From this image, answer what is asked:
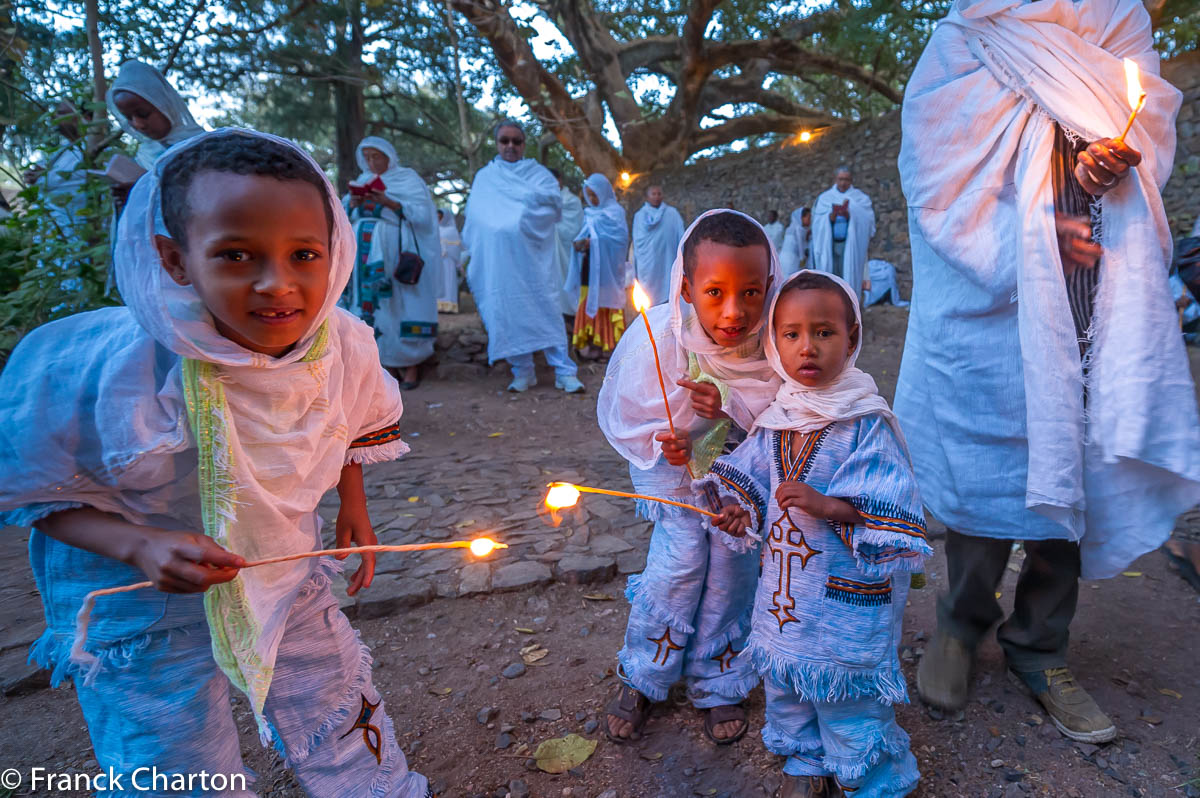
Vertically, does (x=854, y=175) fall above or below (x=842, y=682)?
above

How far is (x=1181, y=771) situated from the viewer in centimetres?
200

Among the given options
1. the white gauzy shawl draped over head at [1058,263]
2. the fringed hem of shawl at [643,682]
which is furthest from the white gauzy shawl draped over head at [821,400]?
the fringed hem of shawl at [643,682]

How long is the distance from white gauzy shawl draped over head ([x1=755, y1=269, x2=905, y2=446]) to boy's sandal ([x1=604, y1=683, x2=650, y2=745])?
3.27 feet

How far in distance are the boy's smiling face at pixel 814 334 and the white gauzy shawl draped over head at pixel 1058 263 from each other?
60 centimetres

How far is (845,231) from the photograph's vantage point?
1148 cm

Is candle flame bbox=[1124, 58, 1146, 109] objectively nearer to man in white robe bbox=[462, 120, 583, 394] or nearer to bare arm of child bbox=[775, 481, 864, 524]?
bare arm of child bbox=[775, 481, 864, 524]

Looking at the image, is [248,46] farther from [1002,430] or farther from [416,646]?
[1002,430]

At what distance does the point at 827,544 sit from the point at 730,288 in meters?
0.74

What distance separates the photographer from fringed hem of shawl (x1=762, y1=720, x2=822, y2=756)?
1867mm

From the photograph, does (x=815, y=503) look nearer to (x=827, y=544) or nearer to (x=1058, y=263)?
(x=827, y=544)

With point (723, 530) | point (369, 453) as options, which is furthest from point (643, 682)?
point (369, 453)

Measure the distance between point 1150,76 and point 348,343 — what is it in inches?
94.0

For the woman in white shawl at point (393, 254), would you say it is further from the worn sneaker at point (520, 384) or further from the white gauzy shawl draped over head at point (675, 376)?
the white gauzy shawl draped over head at point (675, 376)

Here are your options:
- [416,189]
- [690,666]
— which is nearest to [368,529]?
[690,666]
